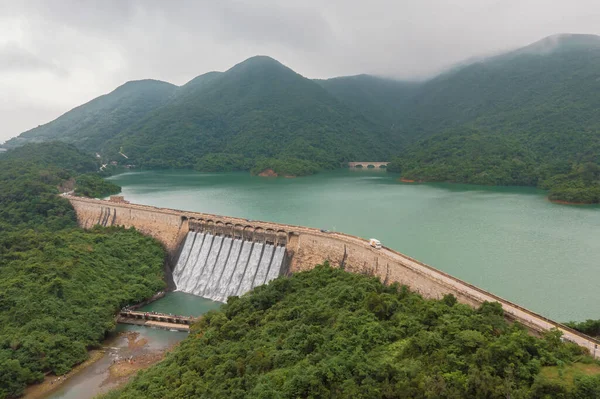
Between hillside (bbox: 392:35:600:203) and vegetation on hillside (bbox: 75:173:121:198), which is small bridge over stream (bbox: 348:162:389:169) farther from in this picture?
vegetation on hillside (bbox: 75:173:121:198)

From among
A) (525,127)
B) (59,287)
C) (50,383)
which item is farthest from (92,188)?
(525,127)

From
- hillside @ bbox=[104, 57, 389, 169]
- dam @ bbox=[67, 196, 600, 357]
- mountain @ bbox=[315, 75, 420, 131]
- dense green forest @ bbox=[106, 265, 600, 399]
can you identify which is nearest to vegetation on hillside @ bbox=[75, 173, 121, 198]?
dam @ bbox=[67, 196, 600, 357]

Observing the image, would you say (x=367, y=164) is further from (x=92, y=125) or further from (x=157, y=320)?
(x=92, y=125)

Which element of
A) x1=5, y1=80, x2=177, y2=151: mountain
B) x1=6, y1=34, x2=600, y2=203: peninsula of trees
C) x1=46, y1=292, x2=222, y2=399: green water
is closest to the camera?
x1=46, y1=292, x2=222, y2=399: green water

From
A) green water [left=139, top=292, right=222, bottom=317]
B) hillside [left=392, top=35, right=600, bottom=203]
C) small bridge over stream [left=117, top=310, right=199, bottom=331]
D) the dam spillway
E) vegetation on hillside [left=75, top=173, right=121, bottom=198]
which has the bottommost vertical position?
green water [left=139, top=292, right=222, bottom=317]

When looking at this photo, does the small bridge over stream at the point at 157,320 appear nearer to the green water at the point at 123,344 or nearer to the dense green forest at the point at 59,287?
the green water at the point at 123,344

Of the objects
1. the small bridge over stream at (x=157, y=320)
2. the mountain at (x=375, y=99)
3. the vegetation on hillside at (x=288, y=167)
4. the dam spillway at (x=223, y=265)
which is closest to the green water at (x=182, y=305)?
the dam spillway at (x=223, y=265)
